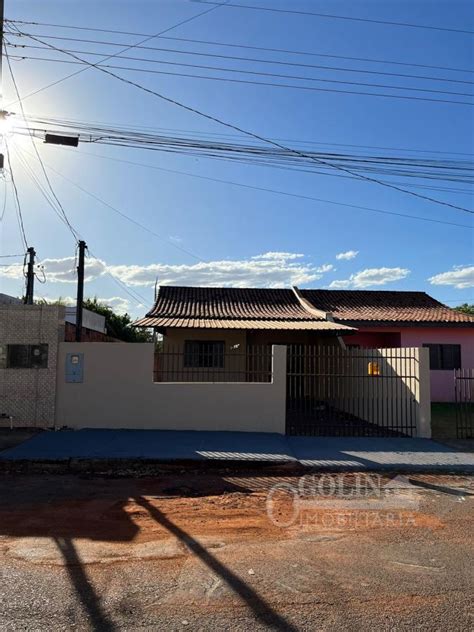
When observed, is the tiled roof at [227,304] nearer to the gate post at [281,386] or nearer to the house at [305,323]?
the house at [305,323]

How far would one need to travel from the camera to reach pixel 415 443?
1090 cm

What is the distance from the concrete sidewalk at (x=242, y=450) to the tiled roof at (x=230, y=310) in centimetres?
614

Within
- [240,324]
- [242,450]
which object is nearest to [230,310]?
[240,324]

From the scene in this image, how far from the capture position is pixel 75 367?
12.0 metres

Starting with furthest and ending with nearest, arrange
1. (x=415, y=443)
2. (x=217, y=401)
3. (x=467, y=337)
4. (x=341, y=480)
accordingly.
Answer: (x=467, y=337) → (x=217, y=401) → (x=415, y=443) → (x=341, y=480)

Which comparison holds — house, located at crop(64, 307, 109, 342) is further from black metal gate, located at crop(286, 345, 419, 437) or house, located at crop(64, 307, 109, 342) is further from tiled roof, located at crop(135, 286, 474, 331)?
black metal gate, located at crop(286, 345, 419, 437)

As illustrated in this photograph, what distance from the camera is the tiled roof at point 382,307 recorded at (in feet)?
66.8

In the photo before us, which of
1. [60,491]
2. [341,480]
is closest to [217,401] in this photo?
[341,480]

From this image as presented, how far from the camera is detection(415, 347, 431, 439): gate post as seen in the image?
11531mm

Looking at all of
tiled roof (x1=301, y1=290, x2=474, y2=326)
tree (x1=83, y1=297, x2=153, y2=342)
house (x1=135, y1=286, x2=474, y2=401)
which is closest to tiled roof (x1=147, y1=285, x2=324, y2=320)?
house (x1=135, y1=286, x2=474, y2=401)

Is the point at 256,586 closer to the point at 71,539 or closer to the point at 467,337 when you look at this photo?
the point at 71,539

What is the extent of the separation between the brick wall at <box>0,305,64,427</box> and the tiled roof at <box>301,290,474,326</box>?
37.6 feet

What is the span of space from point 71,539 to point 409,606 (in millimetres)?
3219

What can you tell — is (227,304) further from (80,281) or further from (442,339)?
(442,339)
